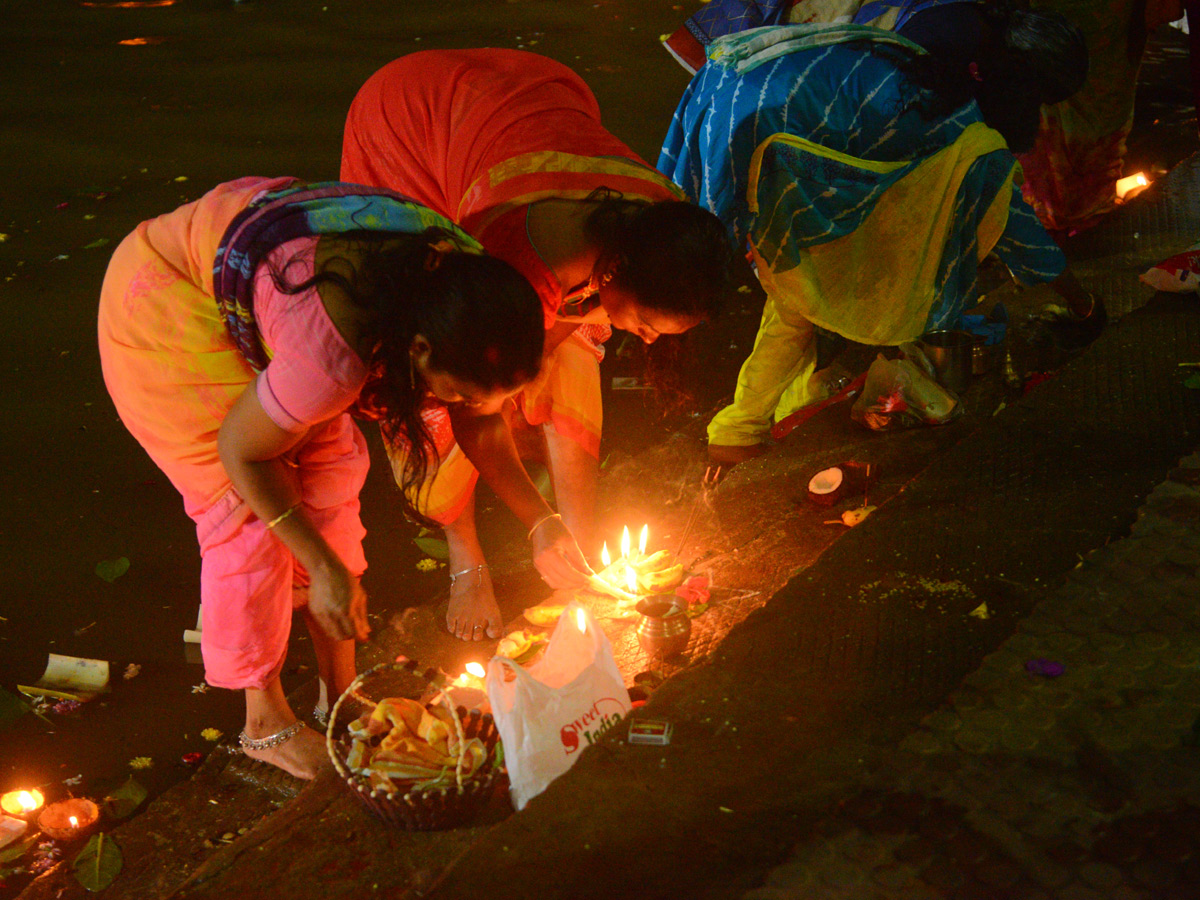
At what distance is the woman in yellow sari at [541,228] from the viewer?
8.31 feet

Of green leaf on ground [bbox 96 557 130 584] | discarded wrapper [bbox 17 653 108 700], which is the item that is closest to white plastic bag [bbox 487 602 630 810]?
discarded wrapper [bbox 17 653 108 700]

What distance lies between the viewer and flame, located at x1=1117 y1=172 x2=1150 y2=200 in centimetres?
571

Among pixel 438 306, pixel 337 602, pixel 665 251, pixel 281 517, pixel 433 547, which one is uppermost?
pixel 438 306

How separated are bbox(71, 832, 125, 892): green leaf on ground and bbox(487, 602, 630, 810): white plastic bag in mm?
1210

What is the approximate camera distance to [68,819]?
2619 millimetres

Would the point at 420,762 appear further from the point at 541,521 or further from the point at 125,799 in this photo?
the point at 125,799

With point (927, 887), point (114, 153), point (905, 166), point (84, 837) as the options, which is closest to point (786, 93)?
point (905, 166)

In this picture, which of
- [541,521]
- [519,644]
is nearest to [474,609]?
[519,644]

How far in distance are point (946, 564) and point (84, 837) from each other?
2.47 meters

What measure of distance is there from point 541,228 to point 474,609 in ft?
4.43

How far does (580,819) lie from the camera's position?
186 centimetres

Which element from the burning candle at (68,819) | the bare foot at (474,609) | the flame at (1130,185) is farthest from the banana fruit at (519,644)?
the flame at (1130,185)

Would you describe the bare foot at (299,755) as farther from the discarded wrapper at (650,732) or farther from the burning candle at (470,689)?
the discarded wrapper at (650,732)

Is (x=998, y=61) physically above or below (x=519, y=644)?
above
